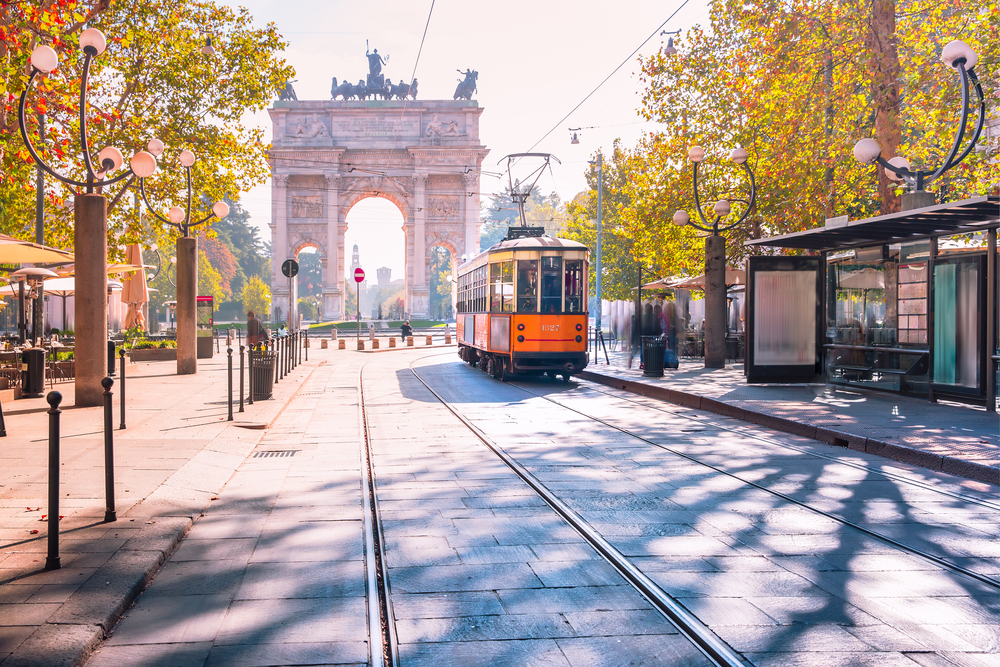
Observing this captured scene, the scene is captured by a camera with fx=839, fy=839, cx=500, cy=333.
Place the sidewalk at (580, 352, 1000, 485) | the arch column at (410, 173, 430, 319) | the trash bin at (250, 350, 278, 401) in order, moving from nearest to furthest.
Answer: the sidewalk at (580, 352, 1000, 485)
the trash bin at (250, 350, 278, 401)
the arch column at (410, 173, 430, 319)

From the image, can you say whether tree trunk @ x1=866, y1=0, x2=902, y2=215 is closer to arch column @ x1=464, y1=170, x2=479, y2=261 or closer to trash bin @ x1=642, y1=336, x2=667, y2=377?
trash bin @ x1=642, y1=336, x2=667, y2=377

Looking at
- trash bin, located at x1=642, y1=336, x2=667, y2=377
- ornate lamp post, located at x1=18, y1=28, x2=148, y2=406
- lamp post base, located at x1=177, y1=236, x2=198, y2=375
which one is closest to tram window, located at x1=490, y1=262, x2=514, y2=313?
trash bin, located at x1=642, y1=336, x2=667, y2=377

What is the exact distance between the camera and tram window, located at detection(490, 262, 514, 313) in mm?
18516

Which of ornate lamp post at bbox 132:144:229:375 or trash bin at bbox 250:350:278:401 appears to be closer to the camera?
trash bin at bbox 250:350:278:401

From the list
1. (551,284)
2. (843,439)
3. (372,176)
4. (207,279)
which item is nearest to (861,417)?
(843,439)

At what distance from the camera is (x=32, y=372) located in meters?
14.3

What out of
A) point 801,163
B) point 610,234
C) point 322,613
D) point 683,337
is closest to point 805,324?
point 801,163

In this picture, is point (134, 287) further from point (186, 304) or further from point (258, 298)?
point (258, 298)

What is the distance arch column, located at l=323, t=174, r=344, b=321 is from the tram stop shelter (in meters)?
56.1

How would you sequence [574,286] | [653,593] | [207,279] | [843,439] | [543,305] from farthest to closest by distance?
[207,279], [574,286], [543,305], [843,439], [653,593]

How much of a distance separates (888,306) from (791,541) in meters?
10.1

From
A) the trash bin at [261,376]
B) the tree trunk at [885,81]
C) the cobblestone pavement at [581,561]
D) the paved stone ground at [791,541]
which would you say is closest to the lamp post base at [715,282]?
the tree trunk at [885,81]

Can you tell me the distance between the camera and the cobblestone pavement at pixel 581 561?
3746mm

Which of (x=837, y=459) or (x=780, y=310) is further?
(x=780, y=310)
